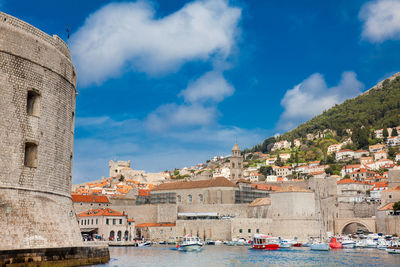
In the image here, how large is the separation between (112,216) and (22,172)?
33.9 m

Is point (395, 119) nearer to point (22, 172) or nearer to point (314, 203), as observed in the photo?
point (314, 203)

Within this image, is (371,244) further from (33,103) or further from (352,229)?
(33,103)

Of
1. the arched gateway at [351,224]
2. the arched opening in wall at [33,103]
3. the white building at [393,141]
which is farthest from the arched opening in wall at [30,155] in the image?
the white building at [393,141]

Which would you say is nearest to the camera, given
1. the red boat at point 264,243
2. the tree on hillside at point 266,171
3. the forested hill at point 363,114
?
the red boat at point 264,243

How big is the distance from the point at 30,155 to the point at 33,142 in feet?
1.57

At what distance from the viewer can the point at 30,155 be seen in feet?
50.9

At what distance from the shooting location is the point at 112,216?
47.7 meters

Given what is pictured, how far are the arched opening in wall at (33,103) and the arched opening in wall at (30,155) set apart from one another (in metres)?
1.07

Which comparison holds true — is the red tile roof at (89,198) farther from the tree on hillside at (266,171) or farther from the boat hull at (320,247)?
the tree on hillside at (266,171)

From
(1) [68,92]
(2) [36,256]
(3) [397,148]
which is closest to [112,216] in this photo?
(1) [68,92]

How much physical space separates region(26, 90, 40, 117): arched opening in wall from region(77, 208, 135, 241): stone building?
3193 cm

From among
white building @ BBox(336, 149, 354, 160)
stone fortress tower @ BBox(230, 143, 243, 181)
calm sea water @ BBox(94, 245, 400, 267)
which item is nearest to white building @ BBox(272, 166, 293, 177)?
white building @ BBox(336, 149, 354, 160)

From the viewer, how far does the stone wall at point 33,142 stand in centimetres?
1410

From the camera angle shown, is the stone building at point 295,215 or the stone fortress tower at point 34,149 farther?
the stone building at point 295,215
